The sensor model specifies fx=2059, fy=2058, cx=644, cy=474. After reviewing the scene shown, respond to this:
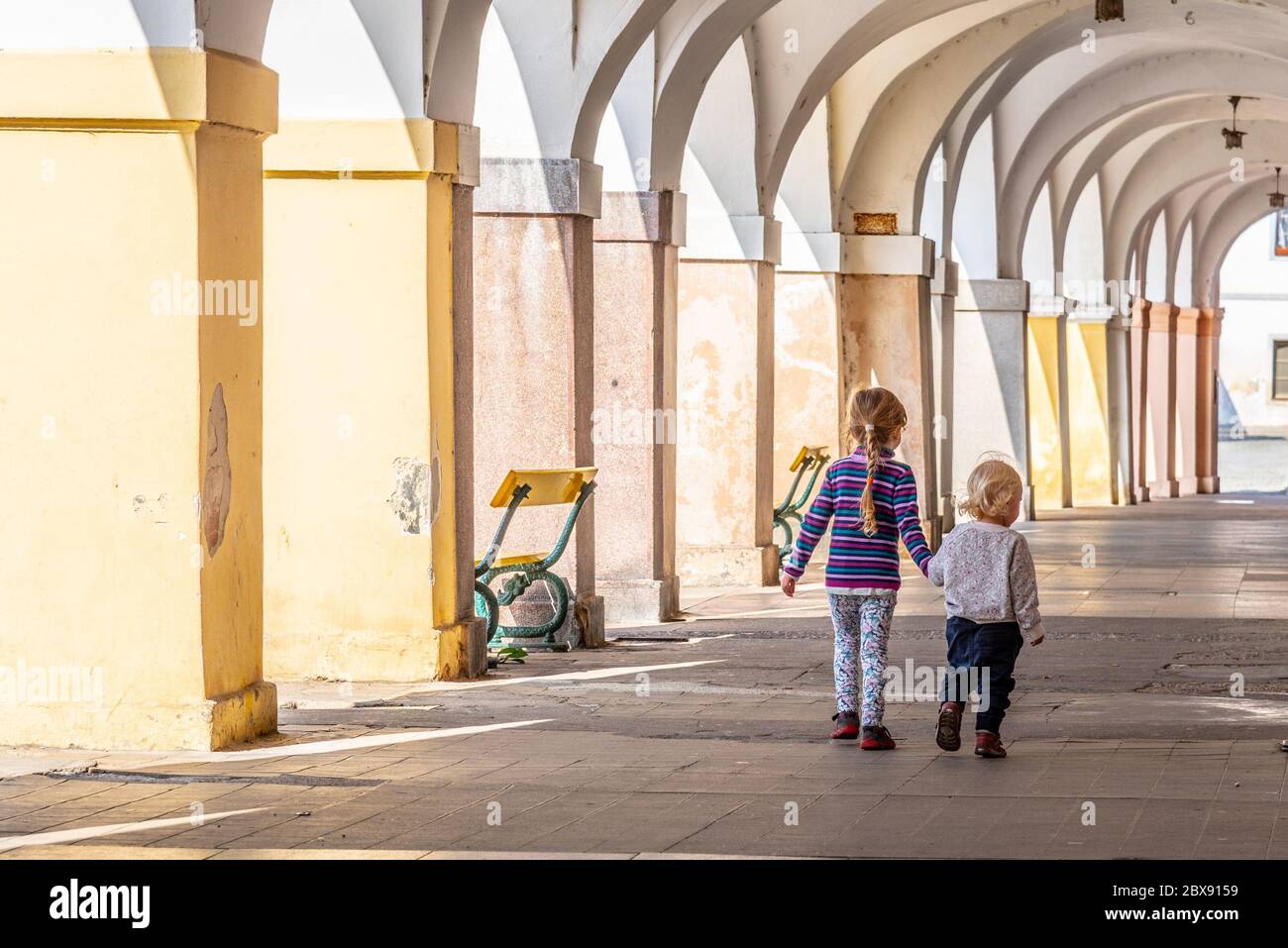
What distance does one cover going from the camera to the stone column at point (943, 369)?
20.4 meters

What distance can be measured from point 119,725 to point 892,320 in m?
12.5

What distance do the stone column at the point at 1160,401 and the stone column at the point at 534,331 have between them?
2414cm

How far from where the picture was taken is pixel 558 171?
11.8 metres

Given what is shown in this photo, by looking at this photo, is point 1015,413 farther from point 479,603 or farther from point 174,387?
point 174,387

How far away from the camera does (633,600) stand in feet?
43.5

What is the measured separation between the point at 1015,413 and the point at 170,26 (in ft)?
59.7

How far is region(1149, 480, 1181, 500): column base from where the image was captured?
34.9 metres

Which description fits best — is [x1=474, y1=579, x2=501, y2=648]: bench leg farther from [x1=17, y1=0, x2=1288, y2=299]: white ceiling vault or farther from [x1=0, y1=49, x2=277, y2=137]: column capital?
[x1=0, y1=49, x2=277, y2=137]: column capital

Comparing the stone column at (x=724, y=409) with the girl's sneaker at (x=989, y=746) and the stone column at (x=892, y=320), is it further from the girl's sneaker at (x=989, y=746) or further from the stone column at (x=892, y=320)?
the girl's sneaker at (x=989, y=746)

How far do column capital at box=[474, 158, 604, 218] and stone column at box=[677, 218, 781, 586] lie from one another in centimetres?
405

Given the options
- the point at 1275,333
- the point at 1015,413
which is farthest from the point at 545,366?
the point at 1275,333

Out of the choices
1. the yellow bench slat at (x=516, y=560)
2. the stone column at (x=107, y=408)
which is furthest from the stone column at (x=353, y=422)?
the stone column at (x=107, y=408)

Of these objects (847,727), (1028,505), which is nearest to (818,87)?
(847,727)

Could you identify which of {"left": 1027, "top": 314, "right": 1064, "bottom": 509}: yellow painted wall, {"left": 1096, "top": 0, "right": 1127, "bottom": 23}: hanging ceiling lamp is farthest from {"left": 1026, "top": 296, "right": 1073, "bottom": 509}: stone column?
{"left": 1096, "top": 0, "right": 1127, "bottom": 23}: hanging ceiling lamp
